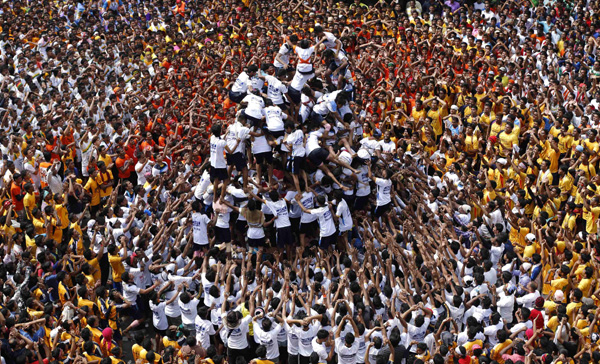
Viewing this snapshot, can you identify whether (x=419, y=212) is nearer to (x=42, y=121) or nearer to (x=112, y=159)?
(x=112, y=159)

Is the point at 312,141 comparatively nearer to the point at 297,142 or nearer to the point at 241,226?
the point at 297,142

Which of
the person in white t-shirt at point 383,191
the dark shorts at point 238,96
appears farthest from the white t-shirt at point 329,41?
the person in white t-shirt at point 383,191

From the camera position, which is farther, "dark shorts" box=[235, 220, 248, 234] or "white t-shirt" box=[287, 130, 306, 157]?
"dark shorts" box=[235, 220, 248, 234]

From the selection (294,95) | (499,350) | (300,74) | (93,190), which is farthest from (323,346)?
(93,190)

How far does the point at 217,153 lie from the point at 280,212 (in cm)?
146

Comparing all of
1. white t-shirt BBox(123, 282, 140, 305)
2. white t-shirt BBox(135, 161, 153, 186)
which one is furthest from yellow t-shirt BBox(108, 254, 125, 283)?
white t-shirt BBox(135, 161, 153, 186)

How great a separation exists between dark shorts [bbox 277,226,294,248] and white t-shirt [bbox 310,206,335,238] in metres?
0.54

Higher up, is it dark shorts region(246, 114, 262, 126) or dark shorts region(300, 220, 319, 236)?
dark shorts region(246, 114, 262, 126)

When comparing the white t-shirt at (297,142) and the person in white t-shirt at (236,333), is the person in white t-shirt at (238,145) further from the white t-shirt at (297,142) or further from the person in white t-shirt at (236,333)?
the person in white t-shirt at (236,333)

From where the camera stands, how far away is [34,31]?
24.4 m

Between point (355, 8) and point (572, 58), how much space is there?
691cm

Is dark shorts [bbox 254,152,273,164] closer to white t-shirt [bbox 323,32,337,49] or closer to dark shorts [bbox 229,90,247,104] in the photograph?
dark shorts [bbox 229,90,247,104]

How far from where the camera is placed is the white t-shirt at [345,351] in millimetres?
12867

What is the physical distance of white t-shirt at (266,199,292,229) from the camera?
49.8ft
